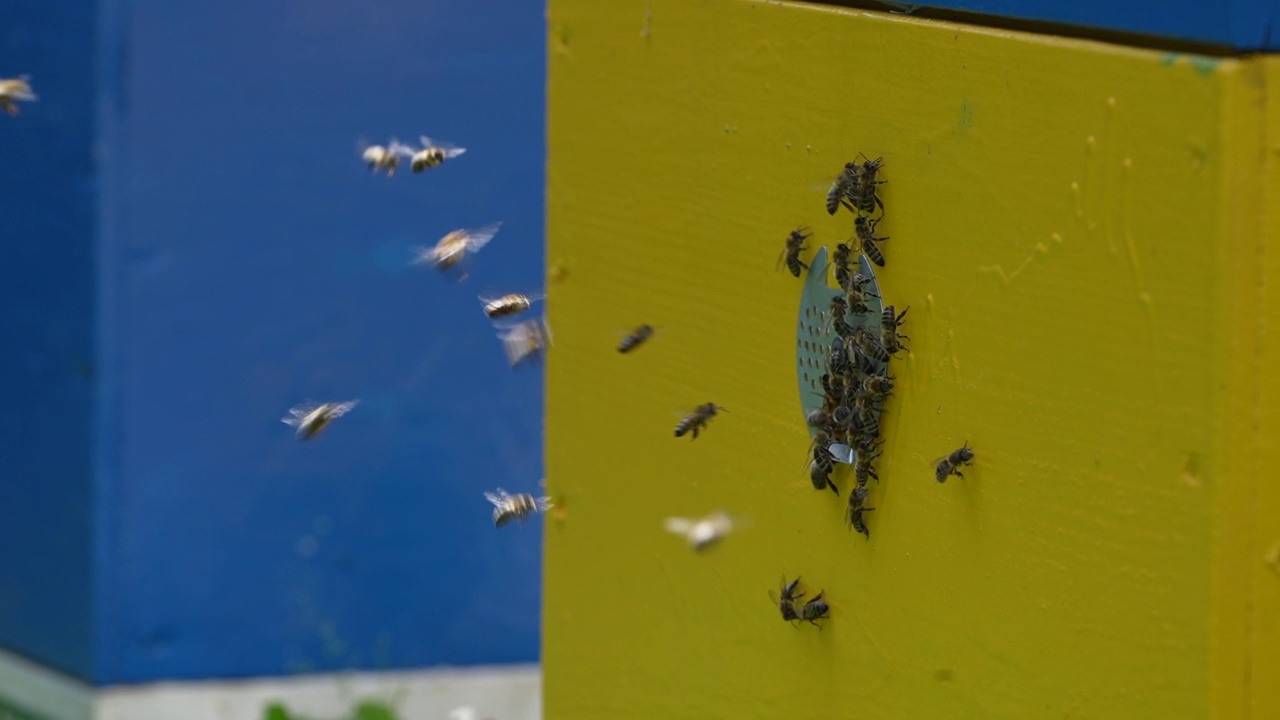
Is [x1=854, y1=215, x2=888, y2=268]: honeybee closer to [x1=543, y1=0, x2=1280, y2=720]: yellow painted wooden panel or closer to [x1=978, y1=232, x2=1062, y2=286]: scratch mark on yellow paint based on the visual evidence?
[x1=543, y1=0, x2=1280, y2=720]: yellow painted wooden panel

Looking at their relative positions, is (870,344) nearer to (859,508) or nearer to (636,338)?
(859,508)

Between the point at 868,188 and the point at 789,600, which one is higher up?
the point at 868,188

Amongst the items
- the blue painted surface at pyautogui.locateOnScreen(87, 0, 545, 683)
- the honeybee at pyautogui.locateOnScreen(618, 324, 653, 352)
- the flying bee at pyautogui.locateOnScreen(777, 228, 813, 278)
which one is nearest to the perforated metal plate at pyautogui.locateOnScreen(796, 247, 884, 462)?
the flying bee at pyautogui.locateOnScreen(777, 228, 813, 278)

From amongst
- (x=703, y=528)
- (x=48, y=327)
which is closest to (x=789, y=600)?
(x=703, y=528)

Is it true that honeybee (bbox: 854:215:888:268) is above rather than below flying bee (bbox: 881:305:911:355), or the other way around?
above

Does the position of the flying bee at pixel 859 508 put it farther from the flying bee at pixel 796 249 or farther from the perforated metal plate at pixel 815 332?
the flying bee at pixel 796 249

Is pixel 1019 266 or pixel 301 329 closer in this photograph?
pixel 1019 266

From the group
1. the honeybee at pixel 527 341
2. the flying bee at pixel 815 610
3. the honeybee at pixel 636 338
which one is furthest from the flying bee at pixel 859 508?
the honeybee at pixel 527 341

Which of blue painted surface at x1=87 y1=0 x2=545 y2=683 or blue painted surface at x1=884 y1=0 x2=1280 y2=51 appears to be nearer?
blue painted surface at x1=884 y1=0 x2=1280 y2=51
